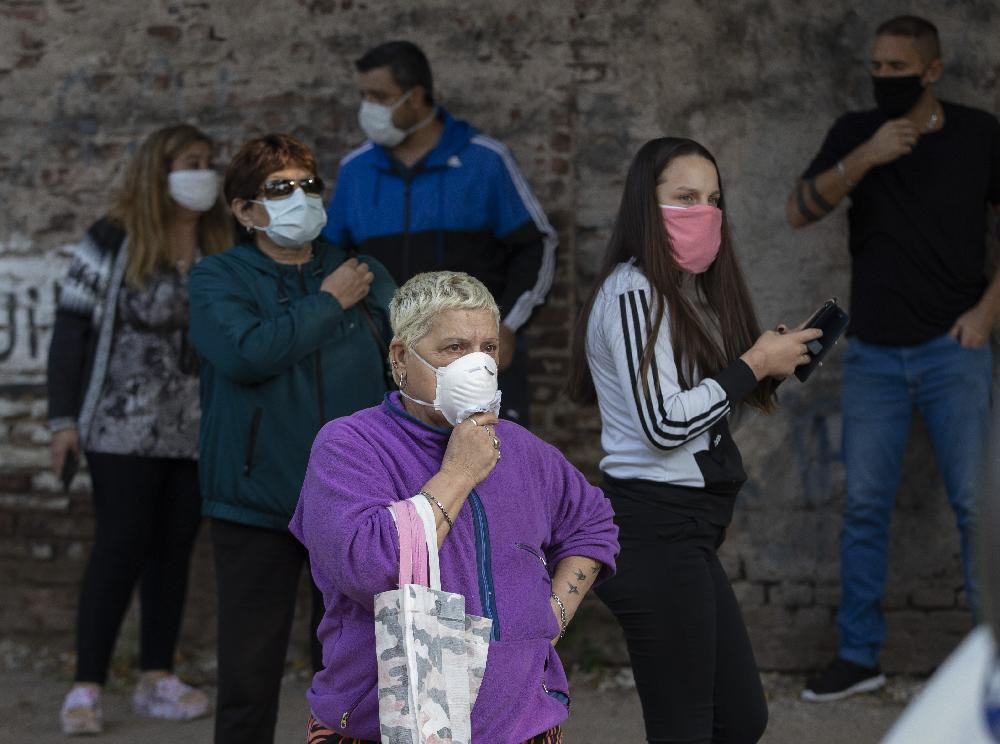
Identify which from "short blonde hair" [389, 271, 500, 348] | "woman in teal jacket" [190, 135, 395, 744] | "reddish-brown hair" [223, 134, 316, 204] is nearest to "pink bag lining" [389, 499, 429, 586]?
"short blonde hair" [389, 271, 500, 348]

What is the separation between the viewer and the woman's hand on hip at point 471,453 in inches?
108

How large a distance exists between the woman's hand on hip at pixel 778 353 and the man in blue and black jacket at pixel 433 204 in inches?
61.6

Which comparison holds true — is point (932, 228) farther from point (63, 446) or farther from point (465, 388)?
point (63, 446)

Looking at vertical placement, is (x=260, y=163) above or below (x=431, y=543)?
above

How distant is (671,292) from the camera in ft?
11.5

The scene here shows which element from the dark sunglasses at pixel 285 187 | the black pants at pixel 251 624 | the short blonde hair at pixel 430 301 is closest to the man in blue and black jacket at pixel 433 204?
the dark sunglasses at pixel 285 187

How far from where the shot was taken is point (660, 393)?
3.39 metres

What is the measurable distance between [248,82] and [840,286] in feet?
7.69

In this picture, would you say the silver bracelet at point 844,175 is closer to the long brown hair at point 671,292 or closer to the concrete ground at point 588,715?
the long brown hair at point 671,292

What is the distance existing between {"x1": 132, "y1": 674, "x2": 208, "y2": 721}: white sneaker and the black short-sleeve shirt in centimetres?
263

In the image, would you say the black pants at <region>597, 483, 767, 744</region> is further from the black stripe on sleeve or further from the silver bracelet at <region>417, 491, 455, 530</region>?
the silver bracelet at <region>417, 491, 455, 530</region>

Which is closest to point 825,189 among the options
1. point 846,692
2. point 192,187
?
point 846,692

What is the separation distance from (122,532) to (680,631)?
226cm

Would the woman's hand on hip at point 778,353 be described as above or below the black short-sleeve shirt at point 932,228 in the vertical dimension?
below
